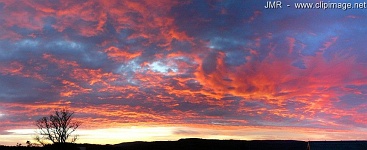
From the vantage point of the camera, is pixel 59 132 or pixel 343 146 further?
pixel 59 132

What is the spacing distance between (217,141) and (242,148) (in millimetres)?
20659

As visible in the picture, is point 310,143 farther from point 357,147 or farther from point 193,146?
→ point 193,146

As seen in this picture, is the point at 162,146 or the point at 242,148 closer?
the point at 242,148

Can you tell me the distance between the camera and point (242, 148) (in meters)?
132

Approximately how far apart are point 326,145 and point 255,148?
282 feet

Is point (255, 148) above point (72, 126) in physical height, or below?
below

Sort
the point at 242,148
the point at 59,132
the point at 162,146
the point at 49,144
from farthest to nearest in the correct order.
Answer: the point at 162,146 → the point at 242,148 → the point at 49,144 → the point at 59,132

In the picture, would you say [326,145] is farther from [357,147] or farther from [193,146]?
[193,146]

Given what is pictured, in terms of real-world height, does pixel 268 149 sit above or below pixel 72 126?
below

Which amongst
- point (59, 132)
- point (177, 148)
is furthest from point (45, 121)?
point (177, 148)

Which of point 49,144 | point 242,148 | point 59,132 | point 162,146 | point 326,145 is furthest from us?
point 162,146

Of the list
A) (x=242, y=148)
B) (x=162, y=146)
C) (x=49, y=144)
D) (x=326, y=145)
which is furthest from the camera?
(x=162, y=146)

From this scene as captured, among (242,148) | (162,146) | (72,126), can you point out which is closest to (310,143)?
(72,126)

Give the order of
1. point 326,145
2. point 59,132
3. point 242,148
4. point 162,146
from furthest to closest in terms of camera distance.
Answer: point 162,146 → point 242,148 → point 59,132 → point 326,145
